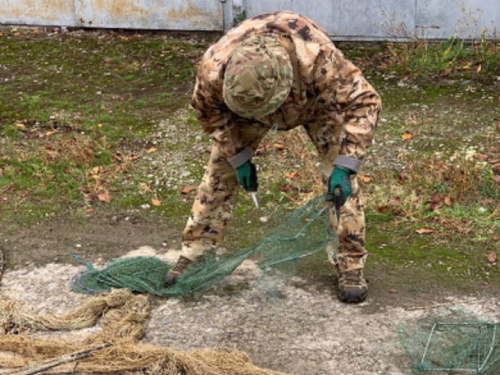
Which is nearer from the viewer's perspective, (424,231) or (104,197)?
(424,231)

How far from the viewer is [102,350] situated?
4.03m

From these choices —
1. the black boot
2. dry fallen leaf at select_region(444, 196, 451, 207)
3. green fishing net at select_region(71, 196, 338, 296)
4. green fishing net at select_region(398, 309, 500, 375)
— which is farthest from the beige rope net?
A: dry fallen leaf at select_region(444, 196, 451, 207)

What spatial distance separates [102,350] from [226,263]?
1.06 meters

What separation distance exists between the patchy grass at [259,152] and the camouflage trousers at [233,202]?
45 centimetres

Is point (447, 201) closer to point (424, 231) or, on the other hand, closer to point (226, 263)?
point (424, 231)

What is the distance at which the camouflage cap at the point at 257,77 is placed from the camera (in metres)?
3.82

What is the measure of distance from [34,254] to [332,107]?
8.01 feet

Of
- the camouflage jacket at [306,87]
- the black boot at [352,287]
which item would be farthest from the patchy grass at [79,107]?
the black boot at [352,287]

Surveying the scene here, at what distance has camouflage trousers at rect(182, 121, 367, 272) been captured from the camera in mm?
4531

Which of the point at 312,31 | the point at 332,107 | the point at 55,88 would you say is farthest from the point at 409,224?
the point at 55,88

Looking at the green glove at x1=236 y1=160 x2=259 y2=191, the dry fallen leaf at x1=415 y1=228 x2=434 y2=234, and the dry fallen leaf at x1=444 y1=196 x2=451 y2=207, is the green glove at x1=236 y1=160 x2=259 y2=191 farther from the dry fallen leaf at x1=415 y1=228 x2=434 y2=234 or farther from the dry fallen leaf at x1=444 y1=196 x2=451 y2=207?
the dry fallen leaf at x1=444 y1=196 x2=451 y2=207

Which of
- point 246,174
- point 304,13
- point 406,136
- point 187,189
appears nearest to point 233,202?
point 246,174

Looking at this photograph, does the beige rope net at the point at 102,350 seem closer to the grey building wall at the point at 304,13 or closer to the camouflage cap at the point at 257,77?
the camouflage cap at the point at 257,77

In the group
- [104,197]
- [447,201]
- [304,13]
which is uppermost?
[304,13]
